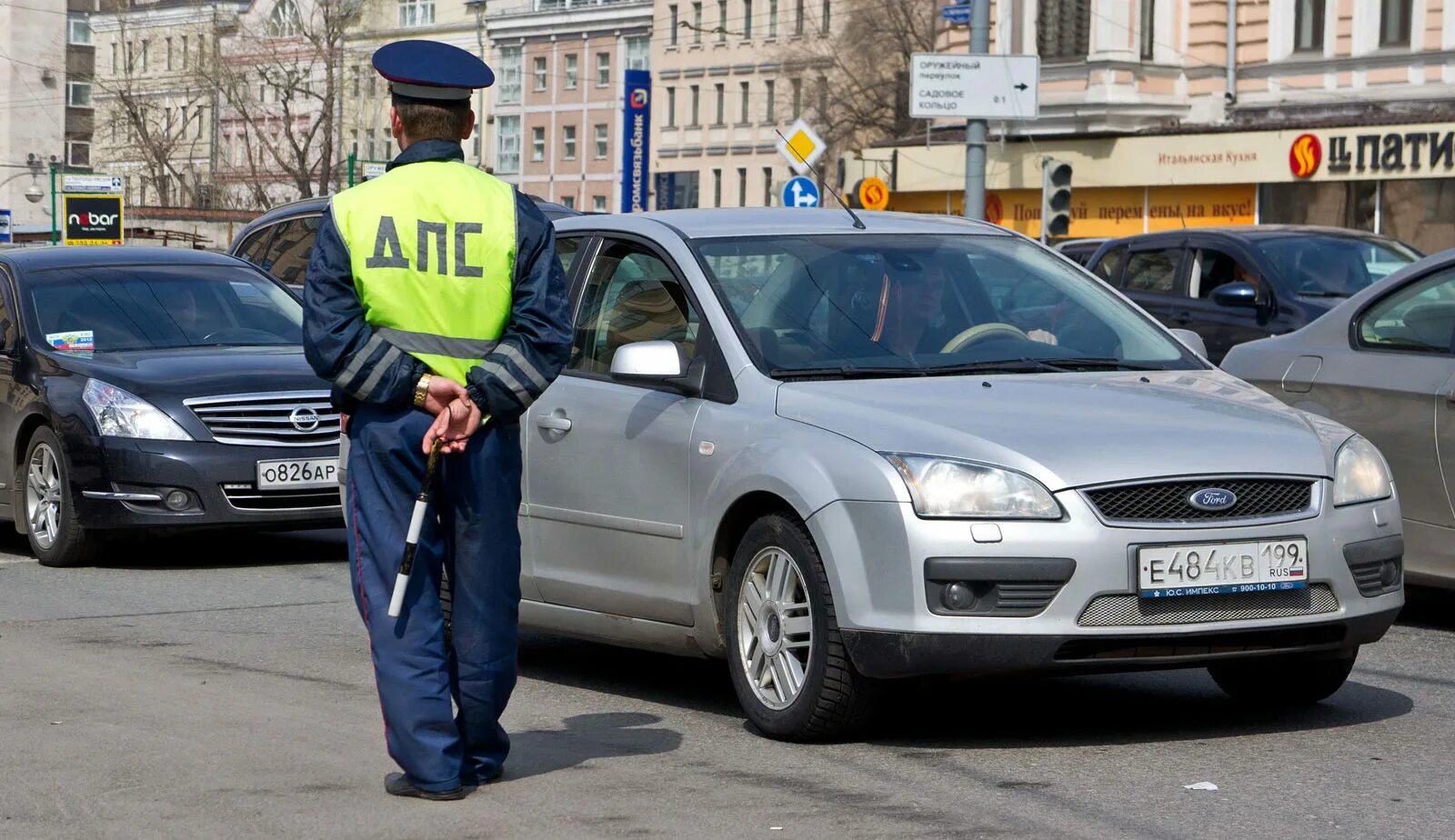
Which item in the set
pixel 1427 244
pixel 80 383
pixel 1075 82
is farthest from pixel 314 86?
Result: pixel 80 383

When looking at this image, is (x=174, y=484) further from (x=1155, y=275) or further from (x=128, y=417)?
(x=1155, y=275)

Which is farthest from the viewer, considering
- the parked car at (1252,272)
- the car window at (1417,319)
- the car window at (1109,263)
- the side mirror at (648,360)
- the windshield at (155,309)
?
the car window at (1109,263)

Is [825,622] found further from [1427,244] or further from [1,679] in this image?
[1427,244]

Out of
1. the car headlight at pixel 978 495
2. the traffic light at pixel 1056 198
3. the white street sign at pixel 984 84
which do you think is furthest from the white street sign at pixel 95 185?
the car headlight at pixel 978 495

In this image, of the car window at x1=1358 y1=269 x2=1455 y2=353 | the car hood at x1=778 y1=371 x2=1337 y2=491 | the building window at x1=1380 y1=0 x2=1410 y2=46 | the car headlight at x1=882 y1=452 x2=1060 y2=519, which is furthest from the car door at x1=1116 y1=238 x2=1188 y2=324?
the building window at x1=1380 y1=0 x2=1410 y2=46

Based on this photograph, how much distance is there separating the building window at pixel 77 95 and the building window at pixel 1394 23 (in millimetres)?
92744

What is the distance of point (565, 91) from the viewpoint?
4065 inches

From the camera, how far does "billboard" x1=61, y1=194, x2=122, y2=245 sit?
39406 millimetres

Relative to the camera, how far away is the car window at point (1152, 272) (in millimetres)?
18875

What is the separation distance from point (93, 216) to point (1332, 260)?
88.5 feet

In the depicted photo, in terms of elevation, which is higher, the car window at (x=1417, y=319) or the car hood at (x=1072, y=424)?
the car window at (x=1417, y=319)

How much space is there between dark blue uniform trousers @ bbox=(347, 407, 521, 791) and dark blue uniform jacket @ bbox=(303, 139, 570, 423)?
99mm

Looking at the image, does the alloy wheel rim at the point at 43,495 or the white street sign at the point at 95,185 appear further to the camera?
the white street sign at the point at 95,185

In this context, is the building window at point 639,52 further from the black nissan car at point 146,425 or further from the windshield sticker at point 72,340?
the windshield sticker at point 72,340
